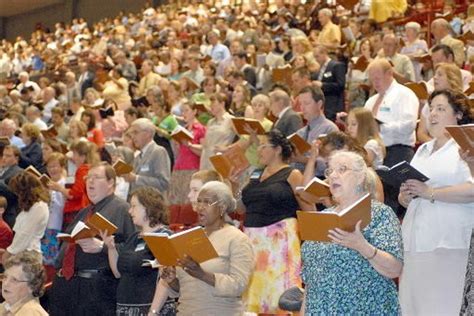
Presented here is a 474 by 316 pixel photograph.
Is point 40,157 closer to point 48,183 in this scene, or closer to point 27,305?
point 48,183

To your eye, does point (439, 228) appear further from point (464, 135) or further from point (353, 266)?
point (353, 266)

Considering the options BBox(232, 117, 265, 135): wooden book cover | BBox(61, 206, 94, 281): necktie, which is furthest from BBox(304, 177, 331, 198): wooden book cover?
BBox(232, 117, 265, 135): wooden book cover

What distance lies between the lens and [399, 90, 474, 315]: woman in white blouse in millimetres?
5023

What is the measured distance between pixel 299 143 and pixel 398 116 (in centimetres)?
100

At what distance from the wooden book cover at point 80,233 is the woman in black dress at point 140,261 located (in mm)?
243

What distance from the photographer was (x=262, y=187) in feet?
22.3

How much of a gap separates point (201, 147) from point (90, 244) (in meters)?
3.39

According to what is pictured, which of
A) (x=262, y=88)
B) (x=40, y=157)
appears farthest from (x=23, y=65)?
(x=40, y=157)

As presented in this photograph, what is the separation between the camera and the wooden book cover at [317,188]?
559cm

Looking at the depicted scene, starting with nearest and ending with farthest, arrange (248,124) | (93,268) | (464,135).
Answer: (464,135) < (93,268) < (248,124)

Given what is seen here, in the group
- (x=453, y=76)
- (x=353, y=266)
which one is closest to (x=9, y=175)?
(x=453, y=76)

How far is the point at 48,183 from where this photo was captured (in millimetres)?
8977

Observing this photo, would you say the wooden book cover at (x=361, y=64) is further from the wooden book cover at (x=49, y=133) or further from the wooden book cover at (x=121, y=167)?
the wooden book cover at (x=121, y=167)

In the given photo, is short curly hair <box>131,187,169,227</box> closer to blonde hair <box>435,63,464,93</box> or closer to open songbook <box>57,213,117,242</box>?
open songbook <box>57,213,117,242</box>
